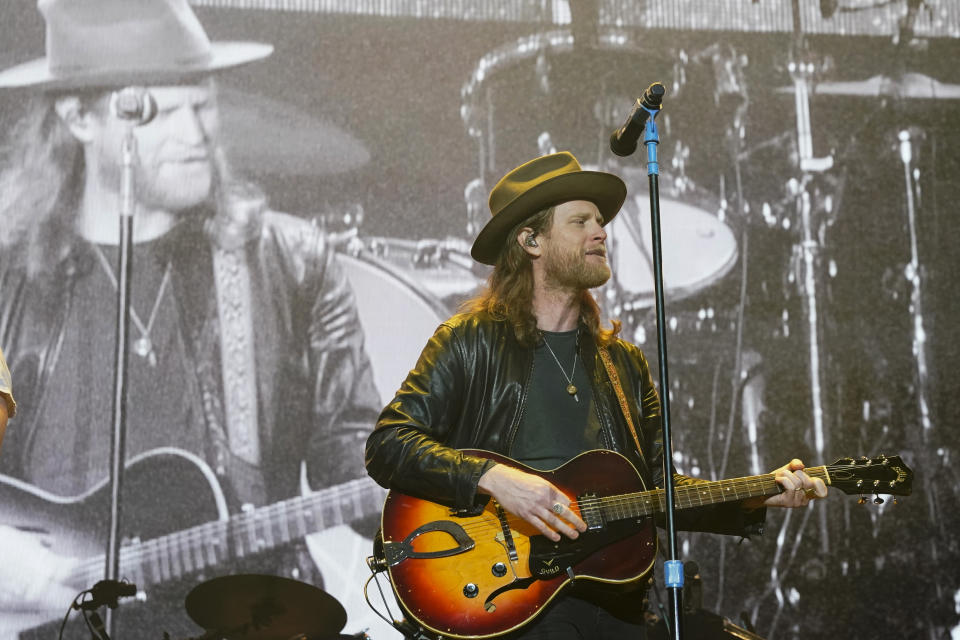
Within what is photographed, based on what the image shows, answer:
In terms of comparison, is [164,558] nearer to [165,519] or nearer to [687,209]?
[165,519]

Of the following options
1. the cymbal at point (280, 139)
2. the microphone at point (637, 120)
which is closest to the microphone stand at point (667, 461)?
the microphone at point (637, 120)

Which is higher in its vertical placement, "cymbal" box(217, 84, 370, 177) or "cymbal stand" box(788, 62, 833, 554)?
"cymbal" box(217, 84, 370, 177)

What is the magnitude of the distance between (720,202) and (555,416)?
248 centimetres

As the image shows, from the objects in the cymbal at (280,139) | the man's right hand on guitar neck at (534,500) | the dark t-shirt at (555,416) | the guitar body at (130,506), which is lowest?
the guitar body at (130,506)

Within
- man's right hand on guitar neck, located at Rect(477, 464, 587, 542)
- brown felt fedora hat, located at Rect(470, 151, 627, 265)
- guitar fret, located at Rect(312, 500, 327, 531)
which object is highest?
brown felt fedora hat, located at Rect(470, 151, 627, 265)

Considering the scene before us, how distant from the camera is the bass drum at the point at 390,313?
4.69m

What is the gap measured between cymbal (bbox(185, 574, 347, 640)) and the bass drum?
3.93 ft

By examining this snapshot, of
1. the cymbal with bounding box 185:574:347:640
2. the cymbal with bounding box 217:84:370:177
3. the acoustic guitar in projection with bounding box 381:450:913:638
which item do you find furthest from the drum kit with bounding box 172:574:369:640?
the cymbal with bounding box 217:84:370:177

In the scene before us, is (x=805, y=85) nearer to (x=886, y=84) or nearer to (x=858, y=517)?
(x=886, y=84)

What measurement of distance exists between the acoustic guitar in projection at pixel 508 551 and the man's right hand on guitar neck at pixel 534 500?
9cm

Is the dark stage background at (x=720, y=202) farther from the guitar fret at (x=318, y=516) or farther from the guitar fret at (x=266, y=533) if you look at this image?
the guitar fret at (x=266, y=533)

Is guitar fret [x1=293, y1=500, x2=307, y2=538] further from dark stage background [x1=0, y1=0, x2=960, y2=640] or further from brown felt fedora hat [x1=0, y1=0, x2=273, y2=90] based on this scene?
brown felt fedora hat [x1=0, y1=0, x2=273, y2=90]

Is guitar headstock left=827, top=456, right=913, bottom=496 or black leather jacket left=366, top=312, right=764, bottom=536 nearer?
black leather jacket left=366, top=312, right=764, bottom=536

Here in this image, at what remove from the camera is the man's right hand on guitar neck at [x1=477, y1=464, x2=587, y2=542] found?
2.53 metres
